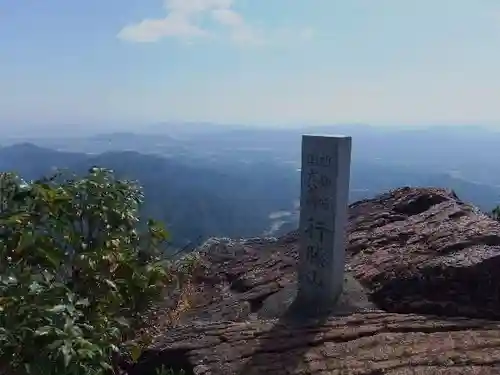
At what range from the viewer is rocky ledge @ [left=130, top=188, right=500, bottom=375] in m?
4.93

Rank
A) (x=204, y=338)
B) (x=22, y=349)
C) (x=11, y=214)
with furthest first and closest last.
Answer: (x=204, y=338), (x=11, y=214), (x=22, y=349)

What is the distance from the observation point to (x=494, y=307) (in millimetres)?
5785

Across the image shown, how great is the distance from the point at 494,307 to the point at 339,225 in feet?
5.83

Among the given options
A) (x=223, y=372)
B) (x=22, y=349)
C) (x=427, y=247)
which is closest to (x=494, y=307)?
(x=427, y=247)

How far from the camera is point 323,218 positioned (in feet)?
19.7

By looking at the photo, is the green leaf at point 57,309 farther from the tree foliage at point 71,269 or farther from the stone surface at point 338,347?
the stone surface at point 338,347

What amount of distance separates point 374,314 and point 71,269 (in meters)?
3.13

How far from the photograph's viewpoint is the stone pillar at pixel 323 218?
5875 mm

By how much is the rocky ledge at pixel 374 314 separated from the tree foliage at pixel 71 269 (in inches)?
38.1

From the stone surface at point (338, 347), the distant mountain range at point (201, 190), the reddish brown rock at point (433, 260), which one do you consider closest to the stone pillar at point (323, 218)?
the stone surface at point (338, 347)

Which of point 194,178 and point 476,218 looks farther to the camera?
point 194,178

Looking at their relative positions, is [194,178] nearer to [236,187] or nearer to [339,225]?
[236,187]

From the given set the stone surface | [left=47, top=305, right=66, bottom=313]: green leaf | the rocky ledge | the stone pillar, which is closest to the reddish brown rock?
the rocky ledge

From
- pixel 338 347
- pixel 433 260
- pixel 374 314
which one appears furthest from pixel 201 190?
pixel 338 347
